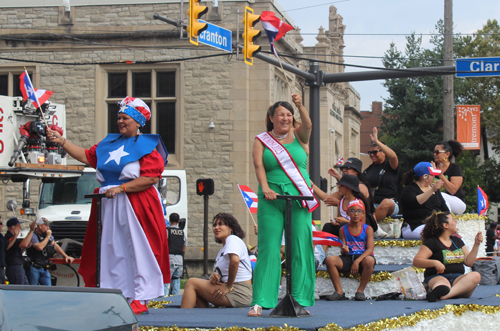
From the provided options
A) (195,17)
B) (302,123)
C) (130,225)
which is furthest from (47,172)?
(302,123)

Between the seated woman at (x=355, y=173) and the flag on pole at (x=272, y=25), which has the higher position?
the flag on pole at (x=272, y=25)

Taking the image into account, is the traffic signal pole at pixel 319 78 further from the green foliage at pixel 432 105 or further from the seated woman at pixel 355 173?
the green foliage at pixel 432 105

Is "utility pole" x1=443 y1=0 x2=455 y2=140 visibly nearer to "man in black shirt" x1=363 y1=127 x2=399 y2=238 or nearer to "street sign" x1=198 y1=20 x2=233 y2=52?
"street sign" x1=198 y1=20 x2=233 y2=52

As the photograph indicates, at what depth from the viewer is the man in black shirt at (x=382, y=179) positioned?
970cm

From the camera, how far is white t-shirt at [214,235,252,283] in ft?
23.1

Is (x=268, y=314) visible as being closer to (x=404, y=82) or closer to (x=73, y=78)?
(x=73, y=78)

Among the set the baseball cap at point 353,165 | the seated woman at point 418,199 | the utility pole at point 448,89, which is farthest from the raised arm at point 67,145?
the utility pole at point 448,89

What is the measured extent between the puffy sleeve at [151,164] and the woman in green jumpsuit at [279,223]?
821mm

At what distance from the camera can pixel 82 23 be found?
2123cm

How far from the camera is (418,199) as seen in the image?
8977mm

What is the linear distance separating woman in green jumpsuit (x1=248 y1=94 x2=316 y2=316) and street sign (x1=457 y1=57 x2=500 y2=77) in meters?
11.1

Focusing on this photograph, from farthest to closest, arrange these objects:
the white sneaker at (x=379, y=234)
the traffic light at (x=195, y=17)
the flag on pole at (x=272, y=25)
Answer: the traffic light at (x=195, y=17)
the white sneaker at (x=379, y=234)
the flag on pole at (x=272, y=25)

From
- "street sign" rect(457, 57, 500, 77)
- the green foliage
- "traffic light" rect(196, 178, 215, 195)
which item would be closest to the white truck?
"traffic light" rect(196, 178, 215, 195)

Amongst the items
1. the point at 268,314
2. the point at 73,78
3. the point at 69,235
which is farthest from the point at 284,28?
the point at 73,78
